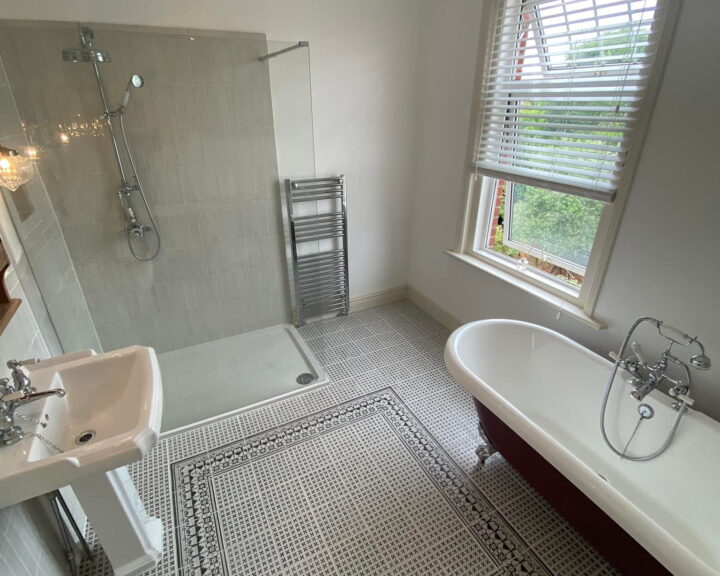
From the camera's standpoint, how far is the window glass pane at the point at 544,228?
2.17m

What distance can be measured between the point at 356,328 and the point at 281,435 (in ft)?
3.97

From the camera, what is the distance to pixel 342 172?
9.79 feet

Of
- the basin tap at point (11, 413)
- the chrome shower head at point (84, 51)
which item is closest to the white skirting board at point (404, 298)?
the chrome shower head at point (84, 51)

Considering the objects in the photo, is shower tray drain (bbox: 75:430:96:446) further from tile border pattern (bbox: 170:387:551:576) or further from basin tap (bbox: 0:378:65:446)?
tile border pattern (bbox: 170:387:551:576)

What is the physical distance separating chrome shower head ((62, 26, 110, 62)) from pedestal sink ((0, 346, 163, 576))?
1.58 m

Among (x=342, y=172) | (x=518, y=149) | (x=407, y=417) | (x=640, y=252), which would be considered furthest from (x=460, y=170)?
(x=407, y=417)

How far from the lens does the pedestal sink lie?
1092 millimetres

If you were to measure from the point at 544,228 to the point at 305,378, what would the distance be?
A: 1771 mm

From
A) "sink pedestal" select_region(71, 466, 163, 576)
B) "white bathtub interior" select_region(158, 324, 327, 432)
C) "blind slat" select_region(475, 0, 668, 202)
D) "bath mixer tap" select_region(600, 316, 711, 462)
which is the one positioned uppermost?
"blind slat" select_region(475, 0, 668, 202)

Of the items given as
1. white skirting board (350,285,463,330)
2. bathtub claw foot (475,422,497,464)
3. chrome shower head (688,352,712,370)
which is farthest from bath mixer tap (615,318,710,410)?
white skirting board (350,285,463,330)

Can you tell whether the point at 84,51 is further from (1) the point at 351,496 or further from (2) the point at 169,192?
(1) the point at 351,496

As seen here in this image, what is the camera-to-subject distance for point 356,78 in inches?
109

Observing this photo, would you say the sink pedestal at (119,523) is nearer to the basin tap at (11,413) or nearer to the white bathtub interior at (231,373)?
the basin tap at (11,413)

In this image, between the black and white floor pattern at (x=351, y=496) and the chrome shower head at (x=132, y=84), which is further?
the chrome shower head at (x=132, y=84)
